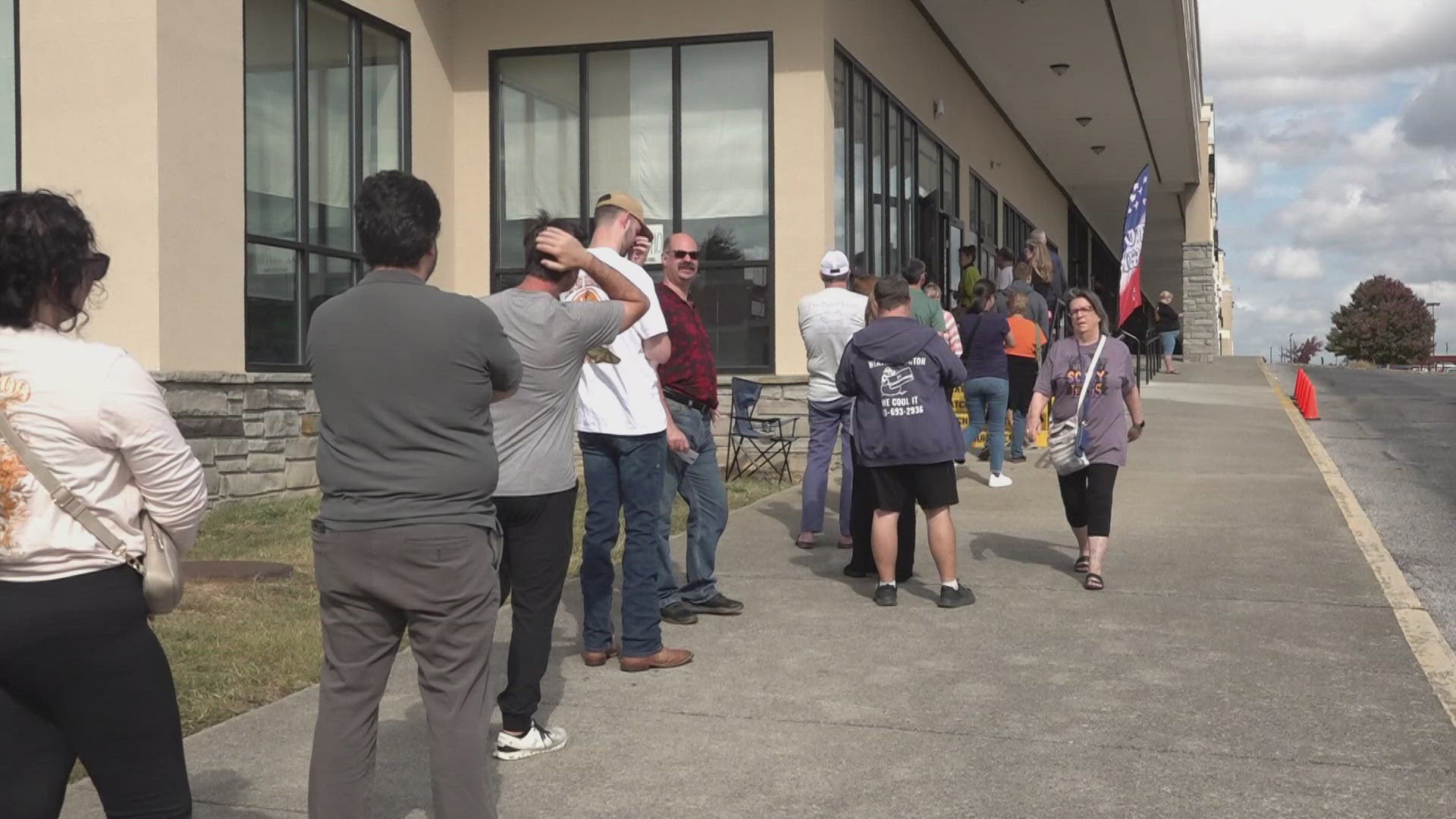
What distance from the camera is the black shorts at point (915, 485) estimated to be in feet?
23.9

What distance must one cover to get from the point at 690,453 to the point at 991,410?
6.89 metres

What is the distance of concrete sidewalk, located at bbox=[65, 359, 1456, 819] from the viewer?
448 cm

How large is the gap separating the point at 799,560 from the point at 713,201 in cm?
644

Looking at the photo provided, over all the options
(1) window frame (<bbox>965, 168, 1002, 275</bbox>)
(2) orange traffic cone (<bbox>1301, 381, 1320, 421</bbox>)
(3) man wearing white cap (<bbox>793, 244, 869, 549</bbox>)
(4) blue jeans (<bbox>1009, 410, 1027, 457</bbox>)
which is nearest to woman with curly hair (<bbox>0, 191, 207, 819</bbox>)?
(3) man wearing white cap (<bbox>793, 244, 869, 549</bbox>)

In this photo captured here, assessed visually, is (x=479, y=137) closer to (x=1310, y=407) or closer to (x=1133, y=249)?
(x=1133, y=249)

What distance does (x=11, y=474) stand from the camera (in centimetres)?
287

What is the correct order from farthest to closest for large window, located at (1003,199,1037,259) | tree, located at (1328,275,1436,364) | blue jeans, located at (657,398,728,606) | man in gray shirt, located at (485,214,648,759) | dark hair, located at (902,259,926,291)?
tree, located at (1328,275,1436,364) → large window, located at (1003,199,1037,259) → dark hair, located at (902,259,926,291) → blue jeans, located at (657,398,728,606) → man in gray shirt, located at (485,214,648,759)

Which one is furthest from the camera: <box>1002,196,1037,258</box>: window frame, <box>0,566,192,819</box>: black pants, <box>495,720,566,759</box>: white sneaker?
<box>1002,196,1037,258</box>: window frame

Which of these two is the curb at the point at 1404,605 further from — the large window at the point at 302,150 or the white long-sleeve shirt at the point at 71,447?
the large window at the point at 302,150

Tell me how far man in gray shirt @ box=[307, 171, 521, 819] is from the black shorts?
395 centimetres

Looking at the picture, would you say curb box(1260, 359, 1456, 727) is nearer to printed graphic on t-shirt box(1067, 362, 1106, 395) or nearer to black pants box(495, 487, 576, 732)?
printed graphic on t-shirt box(1067, 362, 1106, 395)

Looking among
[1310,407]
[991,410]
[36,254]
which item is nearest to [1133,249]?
[991,410]

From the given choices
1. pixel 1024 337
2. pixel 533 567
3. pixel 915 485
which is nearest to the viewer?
pixel 533 567

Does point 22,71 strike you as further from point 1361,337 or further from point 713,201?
point 1361,337
